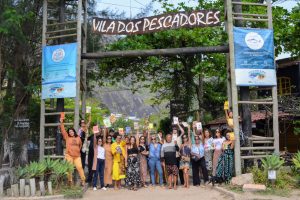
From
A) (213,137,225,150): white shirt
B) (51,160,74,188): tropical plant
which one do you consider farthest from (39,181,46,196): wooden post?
(213,137,225,150): white shirt

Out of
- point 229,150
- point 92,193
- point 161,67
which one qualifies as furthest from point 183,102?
point 92,193

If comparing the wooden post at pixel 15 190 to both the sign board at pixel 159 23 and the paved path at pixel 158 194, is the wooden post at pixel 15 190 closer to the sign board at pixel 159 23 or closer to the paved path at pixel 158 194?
the paved path at pixel 158 194

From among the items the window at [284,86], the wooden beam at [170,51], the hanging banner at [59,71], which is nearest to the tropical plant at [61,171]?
the hanging banner at [59,71]

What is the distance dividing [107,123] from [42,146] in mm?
2308

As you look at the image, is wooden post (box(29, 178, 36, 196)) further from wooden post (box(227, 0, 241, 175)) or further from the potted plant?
the potted plant

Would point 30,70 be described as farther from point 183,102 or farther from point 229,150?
point 183,102

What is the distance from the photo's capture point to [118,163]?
1120cm

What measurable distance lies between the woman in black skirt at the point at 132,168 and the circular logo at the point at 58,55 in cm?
355

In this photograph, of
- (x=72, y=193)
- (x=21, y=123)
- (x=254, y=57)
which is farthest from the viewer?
(x=254, y=57)

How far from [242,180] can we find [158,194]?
2247 millimetres

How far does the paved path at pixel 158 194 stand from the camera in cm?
957

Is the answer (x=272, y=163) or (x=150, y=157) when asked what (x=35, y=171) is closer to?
(x=150, y=157)

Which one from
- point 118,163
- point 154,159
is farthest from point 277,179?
point 118,163

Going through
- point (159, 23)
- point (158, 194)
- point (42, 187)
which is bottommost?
point (158, 194)
